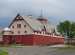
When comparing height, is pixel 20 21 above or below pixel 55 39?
above

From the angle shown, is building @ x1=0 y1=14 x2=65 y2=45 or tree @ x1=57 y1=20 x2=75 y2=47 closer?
tree @ x1=57 y1=20 x2=75 y2=47

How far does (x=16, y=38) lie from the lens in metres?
52.0

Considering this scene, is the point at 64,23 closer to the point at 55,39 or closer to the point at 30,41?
the point at 30,41

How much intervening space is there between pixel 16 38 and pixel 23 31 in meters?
4.30

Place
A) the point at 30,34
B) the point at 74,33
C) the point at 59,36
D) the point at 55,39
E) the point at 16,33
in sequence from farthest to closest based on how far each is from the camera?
the point at 59,36
the point at 55,39
the point at 16,33
the point at 30,34
the point at 74,33

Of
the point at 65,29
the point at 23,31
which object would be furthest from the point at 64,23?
the point at 23,31

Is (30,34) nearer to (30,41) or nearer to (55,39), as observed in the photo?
(30,41)

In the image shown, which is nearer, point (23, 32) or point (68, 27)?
point (68, 27)

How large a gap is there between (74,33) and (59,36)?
3661 centimetres

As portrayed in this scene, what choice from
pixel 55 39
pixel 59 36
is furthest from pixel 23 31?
pixel 59 36

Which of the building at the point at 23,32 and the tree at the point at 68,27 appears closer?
the tree at the point at 68,27

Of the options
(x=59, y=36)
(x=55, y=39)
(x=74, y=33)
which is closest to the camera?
(x=74, y=33)

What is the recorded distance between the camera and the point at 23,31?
5059 centimetres

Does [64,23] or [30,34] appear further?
[30,34]
